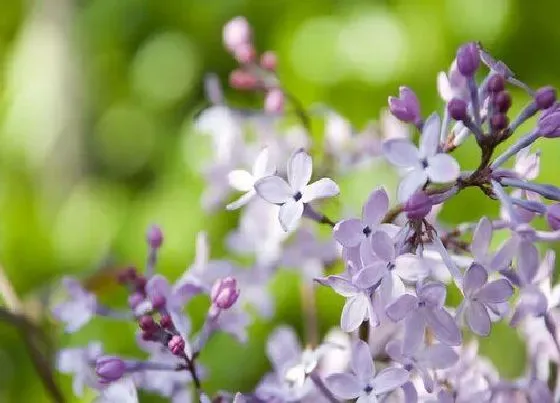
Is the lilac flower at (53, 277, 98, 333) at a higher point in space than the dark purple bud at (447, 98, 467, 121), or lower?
lower

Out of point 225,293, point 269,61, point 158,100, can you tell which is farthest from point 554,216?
point 158,100

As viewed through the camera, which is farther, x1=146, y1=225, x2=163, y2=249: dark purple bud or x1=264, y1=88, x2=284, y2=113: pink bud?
x1=264, y1=88, x2=284, y2=113: pink bud

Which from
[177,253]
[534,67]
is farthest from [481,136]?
[534,67]

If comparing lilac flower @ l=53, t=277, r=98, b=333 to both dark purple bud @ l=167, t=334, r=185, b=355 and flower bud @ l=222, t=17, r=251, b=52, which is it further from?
flower bud @ l=222, t=17, r=251, b=52

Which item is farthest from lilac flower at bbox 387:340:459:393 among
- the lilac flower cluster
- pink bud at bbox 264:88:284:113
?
pink bud at bbox 264:88:284:113

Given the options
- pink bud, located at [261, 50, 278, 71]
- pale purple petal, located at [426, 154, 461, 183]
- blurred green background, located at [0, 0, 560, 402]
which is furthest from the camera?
blurred green background, located at [0, 0, 560, 402]

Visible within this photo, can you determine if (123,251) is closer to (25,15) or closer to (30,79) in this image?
(30,79)

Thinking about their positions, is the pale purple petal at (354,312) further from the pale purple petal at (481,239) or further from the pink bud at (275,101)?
the pink bud at (275,101)

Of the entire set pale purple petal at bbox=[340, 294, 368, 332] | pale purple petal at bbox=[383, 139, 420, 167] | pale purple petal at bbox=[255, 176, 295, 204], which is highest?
pale purple petal at bbox=[383, 139, 420, 167]

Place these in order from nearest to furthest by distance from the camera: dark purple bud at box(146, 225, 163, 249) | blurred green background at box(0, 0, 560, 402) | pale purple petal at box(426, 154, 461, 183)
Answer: pale purple petal at box(426, 154, 461, 183) < dark purple bud at box(146, 225, 163, 249) < blurred green background at box(0, 0, 560, 402)
